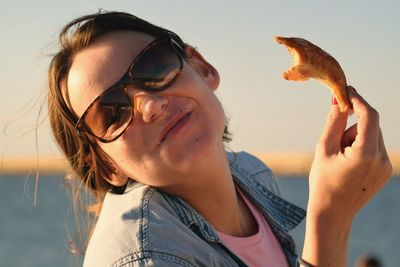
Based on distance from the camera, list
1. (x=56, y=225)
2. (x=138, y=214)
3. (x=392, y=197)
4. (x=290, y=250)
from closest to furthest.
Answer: (x=138, y=214), (x=290, y=250), (x=56, y=225), (x=392, y=197)

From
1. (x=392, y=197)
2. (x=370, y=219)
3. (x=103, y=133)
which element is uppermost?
(x=103, y=133)

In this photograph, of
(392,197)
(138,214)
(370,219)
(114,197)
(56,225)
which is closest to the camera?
→ (138,214)

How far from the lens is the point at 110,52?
3.09 m

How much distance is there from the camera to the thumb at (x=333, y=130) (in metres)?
2.92

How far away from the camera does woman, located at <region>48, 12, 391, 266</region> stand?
2846 millimetres

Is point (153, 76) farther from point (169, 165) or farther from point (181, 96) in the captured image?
point (169, 165)

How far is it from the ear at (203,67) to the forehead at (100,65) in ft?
0.81

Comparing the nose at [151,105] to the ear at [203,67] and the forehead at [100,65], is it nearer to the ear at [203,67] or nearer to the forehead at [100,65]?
the forehead at [100,65]

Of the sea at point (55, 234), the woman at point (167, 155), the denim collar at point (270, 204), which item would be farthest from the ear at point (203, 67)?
the sea at point (55, 234)

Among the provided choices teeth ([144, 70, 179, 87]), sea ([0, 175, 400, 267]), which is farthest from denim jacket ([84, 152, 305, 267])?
sea ([0, 175, 400, 267])

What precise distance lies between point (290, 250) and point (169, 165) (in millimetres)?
822

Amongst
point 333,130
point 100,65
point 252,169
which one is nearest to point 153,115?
point 100,65

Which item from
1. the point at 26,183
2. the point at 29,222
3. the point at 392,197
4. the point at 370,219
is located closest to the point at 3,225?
the point at 29,222

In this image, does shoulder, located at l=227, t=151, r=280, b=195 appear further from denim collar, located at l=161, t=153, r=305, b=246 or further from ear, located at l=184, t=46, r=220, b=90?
ear, located at l=184, t=46, r=220, b=90
